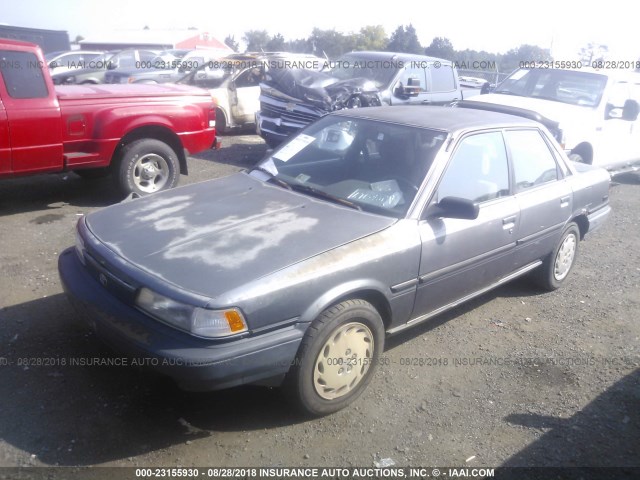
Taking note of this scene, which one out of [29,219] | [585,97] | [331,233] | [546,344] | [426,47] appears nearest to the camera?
[331,233]

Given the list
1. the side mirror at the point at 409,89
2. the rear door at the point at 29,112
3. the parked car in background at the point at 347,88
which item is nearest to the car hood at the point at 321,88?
the parked car in background at the point at 347,88

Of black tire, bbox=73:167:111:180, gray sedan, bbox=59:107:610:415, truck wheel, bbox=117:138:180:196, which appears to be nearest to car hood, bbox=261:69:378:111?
truck wheel, bbox=117:138:180:196

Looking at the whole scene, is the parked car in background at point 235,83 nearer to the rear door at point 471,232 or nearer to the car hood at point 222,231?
the car hood at point 222,231

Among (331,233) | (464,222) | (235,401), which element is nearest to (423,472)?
(235,401)

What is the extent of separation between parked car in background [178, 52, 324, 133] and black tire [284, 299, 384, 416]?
340 inches

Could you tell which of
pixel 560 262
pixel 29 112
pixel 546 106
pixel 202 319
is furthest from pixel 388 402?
pixel 546 106

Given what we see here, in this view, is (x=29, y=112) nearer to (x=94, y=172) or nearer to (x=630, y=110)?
(x=94, y=172)

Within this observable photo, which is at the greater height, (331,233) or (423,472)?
(331,233)

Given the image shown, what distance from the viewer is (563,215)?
4695 mm

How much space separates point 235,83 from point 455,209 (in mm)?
8746

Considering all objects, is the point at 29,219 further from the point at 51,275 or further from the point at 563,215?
the point at 563,215

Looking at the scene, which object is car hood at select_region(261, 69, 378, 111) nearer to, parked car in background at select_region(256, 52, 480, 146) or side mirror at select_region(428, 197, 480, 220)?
parked car in background at select_region(256, 52, 480, 146)

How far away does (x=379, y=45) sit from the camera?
46438 millimetres

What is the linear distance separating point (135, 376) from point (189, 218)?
41.6 inches
